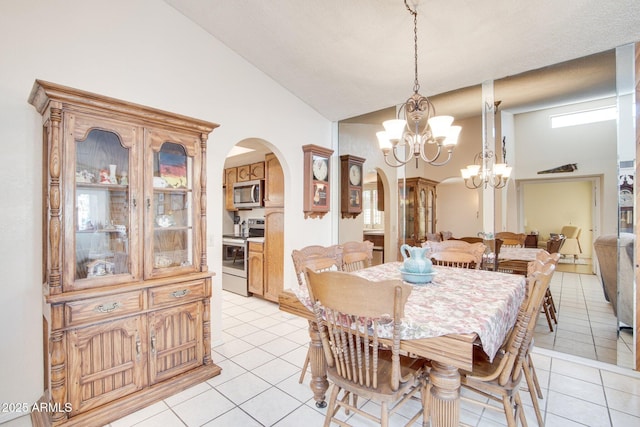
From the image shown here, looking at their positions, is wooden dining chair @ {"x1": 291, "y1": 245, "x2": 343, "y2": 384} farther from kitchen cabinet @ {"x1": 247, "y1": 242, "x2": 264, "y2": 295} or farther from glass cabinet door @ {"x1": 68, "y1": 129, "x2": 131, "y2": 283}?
kitchen cabinet @ {"x1": 247, "y1": 242, "x2": 264, "y2": 295}

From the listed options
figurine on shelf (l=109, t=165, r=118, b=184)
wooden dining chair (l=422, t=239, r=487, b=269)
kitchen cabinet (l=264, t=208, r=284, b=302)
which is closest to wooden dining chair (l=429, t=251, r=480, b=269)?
wooden dining chair (l=422, t=239, r=487, b=269)

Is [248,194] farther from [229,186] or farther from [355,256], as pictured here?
[355,256]

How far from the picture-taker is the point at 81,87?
2.23m

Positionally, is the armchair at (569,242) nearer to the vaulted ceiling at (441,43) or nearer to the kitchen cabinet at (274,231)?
the vaulted ceiling at (441,43)

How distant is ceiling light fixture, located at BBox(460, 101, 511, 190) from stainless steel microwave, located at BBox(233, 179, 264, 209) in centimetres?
303

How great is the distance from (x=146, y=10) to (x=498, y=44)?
301 centimetres

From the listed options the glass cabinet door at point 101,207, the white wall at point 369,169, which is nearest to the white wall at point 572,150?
the white wall at point 369,169

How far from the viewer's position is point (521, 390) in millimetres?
2227

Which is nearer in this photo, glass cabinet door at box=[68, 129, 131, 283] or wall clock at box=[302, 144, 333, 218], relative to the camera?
glass cabinet door at box=[68, 129, 131, 283]

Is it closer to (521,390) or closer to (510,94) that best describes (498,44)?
(510,94)

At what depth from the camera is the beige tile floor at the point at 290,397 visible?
1.91 m

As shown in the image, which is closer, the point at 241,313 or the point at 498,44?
the point at 498,44

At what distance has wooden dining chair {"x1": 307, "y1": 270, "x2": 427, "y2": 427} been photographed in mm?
1281

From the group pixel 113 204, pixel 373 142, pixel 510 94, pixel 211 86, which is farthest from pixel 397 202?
pixel 113 204
